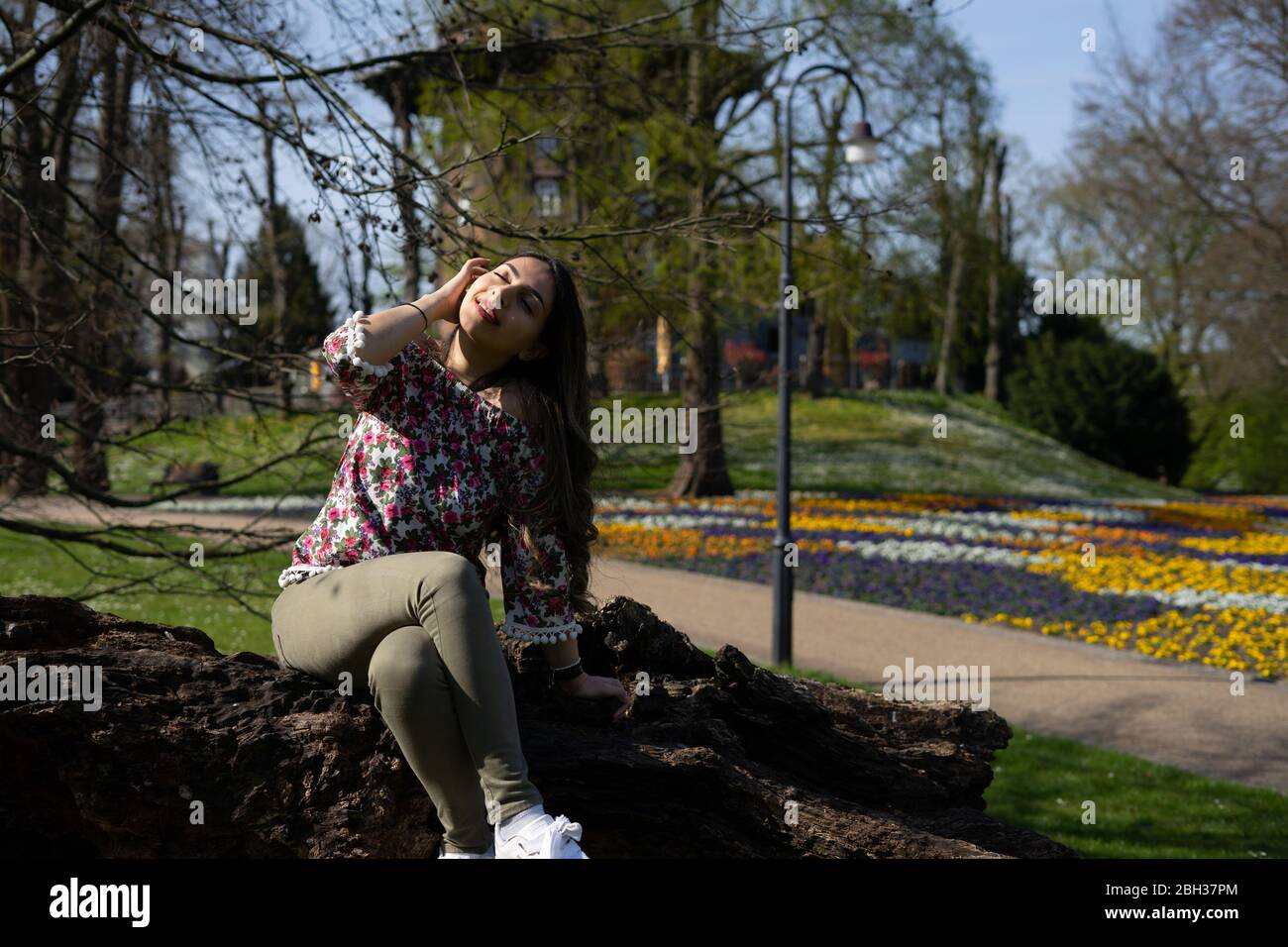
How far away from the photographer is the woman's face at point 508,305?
3.05m

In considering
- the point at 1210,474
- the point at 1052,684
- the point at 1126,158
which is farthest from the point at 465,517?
the point at 1210,474

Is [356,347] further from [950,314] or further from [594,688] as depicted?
[950,314]

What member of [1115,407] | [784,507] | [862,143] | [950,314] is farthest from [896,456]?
[784,507]

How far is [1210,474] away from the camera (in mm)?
33938

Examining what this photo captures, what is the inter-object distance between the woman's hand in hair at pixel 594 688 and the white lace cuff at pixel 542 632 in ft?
0.46

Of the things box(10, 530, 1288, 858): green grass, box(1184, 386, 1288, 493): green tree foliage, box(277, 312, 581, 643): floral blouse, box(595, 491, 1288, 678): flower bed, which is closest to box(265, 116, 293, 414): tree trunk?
box(10, 530, 1288, 858): green grass

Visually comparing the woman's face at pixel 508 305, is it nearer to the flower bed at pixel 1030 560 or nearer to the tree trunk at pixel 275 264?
the tree trunk at pixel 275 264

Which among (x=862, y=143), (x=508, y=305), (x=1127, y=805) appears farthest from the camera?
(x=862, y=143)

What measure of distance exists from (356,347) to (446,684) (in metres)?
0.86

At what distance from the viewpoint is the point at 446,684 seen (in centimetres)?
262

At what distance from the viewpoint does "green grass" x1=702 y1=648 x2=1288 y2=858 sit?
5473 millimetres

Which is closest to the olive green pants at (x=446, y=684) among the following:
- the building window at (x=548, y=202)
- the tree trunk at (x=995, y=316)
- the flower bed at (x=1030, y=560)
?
the building window at (x=548, y=202)
